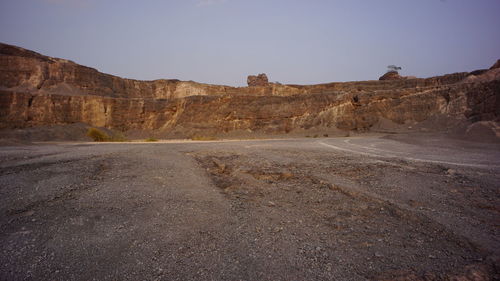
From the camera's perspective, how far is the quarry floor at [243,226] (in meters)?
1.97

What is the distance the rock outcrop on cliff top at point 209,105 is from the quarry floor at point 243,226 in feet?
85.3

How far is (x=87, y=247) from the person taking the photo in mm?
2264

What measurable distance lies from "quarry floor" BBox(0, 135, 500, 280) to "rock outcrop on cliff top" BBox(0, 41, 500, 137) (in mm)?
25995

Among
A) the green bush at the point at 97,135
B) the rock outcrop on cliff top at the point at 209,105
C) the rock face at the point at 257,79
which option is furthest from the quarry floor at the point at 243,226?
the rock face at the point at 257,79

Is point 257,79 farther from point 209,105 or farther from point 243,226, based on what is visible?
point 243,226

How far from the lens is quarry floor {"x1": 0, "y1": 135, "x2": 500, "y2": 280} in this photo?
1969 millimetres

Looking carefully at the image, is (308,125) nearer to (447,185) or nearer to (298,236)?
(447,185)

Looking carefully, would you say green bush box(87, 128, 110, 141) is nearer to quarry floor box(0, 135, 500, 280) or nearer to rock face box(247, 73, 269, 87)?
quarry floor box(0, 135, 500, 280)

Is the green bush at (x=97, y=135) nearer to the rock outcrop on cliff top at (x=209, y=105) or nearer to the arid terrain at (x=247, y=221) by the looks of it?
the rock outcrop on cliff top at (x=209, y=105)

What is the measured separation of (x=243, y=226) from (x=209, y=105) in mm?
30616

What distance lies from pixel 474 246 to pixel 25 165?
798cm

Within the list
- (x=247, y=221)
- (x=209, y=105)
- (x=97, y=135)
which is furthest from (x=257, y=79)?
(x=247, y=221)

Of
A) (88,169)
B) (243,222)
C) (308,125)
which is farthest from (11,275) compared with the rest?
(308,125)

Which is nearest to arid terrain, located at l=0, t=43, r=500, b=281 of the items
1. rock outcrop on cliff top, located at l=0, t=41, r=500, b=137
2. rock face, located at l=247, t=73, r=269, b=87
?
rock outcrop on cliff top, located at l=0, t=41, r=500, b=137
